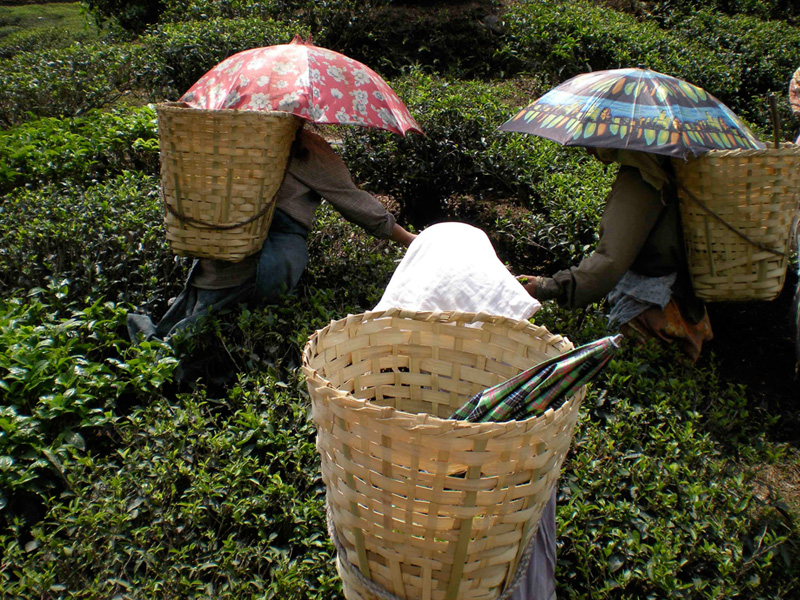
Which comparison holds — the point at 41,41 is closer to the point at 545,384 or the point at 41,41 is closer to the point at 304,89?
the point at 304,89

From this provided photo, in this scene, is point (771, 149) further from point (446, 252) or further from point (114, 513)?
point (114, 513)

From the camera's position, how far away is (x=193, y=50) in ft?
24.2

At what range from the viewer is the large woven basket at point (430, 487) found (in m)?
1.39

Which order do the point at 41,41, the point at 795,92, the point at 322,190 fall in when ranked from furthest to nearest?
the point at 41,41 → the point at 795,92 → the point at 322,190

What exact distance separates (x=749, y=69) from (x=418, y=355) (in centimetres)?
Answer: 897

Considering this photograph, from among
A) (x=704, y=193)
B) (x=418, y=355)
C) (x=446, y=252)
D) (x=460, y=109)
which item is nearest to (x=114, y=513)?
(x=418, y=355)

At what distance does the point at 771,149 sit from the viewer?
2.92 m

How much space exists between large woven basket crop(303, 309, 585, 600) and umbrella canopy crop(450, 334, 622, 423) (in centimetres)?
6

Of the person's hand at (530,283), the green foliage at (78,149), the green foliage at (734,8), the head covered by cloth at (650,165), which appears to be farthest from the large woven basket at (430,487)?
the green foliage at (734,8)

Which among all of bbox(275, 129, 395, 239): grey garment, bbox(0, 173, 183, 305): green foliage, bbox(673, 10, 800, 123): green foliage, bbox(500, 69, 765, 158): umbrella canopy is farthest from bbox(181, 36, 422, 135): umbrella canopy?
bbox(673, 10, 800, 123): green foliage

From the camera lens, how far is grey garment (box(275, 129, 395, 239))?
3502 mm

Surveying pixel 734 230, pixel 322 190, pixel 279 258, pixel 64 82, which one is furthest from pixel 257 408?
pixel 64 82

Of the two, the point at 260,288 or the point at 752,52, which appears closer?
the point at 260,288

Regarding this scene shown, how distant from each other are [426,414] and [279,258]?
232 cm
